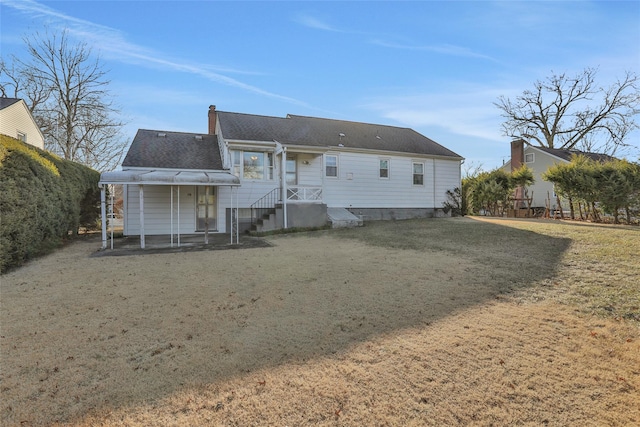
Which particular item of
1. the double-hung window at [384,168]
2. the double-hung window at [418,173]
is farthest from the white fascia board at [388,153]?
the double-hung window at [418,173]

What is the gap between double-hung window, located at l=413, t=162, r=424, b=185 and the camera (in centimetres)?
1873

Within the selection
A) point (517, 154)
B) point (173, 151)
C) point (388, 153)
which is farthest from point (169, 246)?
point (517, 154)

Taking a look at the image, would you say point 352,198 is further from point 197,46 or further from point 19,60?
point 19,60

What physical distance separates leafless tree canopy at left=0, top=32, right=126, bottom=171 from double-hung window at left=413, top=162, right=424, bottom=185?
1006 inches

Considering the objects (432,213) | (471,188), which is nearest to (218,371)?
(432,213)

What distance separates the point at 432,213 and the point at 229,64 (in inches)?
538

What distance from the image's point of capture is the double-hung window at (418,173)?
1873 cm

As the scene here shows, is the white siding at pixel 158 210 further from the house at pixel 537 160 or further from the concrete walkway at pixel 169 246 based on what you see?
the house at pixel 537 160

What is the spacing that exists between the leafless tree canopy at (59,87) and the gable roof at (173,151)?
1394cm

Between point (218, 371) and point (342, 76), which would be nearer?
point (218, 371)

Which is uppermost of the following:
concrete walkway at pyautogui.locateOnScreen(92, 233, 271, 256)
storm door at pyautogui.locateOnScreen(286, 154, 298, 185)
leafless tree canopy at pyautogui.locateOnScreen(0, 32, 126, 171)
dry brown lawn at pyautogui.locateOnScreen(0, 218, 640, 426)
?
leafless tree canopy at pyautogui.locateOnScreen(0, 32, 126, 171)

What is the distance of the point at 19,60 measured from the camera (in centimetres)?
2444

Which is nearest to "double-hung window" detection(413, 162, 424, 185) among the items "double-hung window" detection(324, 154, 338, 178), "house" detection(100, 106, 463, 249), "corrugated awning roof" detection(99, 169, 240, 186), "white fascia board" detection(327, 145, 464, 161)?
"house" detection(100, 106, 463, 249)

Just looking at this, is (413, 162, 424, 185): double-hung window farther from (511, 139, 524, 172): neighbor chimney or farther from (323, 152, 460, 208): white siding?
(511, 139, 524, 172): neighbor chimney
